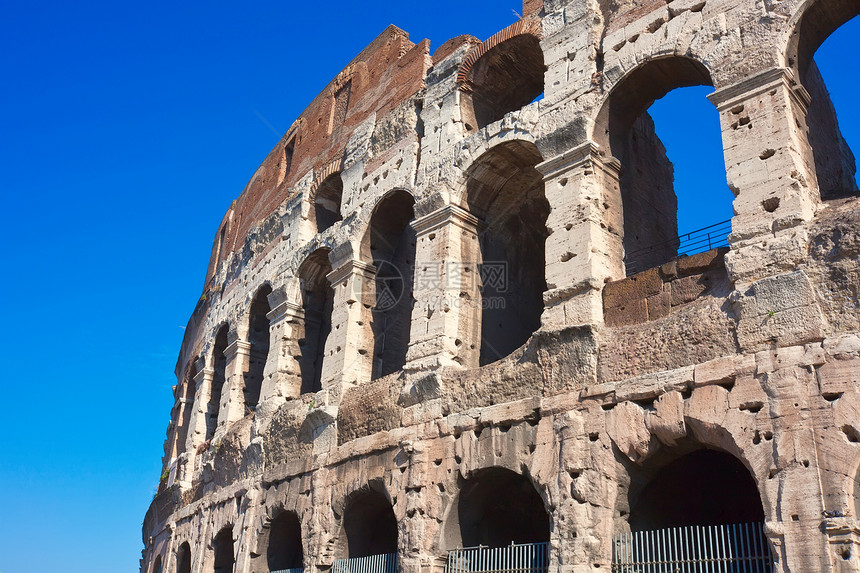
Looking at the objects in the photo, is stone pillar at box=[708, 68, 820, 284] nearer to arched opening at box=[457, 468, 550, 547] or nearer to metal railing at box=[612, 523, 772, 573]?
metal railing at box=[612, 523, 772, 573]

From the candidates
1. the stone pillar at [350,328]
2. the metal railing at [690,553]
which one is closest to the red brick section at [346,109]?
the stone pillar at [350,328]

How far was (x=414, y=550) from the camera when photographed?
861 centimetres

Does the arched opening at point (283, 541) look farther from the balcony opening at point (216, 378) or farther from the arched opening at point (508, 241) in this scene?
the balcony opening at point (216, 378)

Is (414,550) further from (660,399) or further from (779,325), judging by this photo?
(779,325)

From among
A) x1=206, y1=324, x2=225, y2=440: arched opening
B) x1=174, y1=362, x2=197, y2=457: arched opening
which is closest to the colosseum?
x1=206, y1=324, x2=225, y2=440: arched opening

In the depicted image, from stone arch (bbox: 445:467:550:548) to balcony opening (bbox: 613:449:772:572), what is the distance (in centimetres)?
100

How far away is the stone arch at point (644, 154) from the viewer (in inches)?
355

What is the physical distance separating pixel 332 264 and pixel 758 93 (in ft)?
21.6

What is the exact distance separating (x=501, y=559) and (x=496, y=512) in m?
1.34

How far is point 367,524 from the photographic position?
10.3m

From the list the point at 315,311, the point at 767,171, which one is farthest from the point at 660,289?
the point at 315,311

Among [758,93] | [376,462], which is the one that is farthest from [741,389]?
[376,462]

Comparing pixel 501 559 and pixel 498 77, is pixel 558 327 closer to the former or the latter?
pixel 501 559

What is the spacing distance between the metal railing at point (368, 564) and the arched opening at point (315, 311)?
12.3 ft
